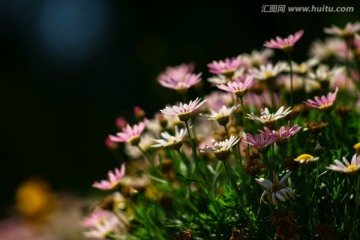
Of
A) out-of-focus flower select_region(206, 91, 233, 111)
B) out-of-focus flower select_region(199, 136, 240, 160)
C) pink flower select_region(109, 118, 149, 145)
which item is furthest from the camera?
out-of-focus flower select_region(206, 91, 233, 111)

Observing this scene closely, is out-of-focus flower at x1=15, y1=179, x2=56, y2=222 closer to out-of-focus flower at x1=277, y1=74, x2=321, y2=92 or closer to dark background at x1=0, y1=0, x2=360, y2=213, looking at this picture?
dark background at x1=0, y1=0, x2=360, y2=213

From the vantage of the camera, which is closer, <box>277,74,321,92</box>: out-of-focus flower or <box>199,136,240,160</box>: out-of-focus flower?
<box>199,136,240,160</box>: out-of-focus flower

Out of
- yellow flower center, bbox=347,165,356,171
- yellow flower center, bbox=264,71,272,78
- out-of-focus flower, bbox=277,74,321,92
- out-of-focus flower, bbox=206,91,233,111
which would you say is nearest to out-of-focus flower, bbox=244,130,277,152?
yellow flower center, bbox=347,165,356,171

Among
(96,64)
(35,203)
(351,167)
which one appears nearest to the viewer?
(351,167)

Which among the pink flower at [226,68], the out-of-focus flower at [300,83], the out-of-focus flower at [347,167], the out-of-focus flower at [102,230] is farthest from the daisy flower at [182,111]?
the out-of-focus flower at [300,83]

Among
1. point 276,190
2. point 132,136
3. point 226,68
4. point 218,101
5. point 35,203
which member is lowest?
point 35,203

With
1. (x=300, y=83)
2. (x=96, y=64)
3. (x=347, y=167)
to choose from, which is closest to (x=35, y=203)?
(x=300, y=83)

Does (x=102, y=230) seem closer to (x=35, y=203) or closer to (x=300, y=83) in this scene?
(x=300, y=83)
